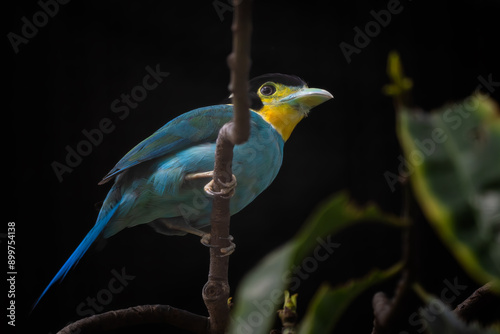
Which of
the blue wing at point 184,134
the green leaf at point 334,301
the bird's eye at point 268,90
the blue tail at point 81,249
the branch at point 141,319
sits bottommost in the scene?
the branch at point 141,319

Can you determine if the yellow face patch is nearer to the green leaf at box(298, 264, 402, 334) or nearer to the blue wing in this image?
the blue wing

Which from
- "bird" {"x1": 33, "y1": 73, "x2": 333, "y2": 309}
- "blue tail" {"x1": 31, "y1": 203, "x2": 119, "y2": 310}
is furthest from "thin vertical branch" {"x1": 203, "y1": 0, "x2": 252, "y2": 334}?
"blue tail" {"x1": 31, "y1": 203, "x2": 119, "y2": 310}

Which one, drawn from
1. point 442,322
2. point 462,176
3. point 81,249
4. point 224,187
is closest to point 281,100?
point 224,187

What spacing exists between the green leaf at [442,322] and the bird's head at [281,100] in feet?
3.92

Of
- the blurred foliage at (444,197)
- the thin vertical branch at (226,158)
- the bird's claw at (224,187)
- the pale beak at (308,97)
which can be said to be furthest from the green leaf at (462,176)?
the pale beak at (308,97)

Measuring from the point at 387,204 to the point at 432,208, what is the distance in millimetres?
1783

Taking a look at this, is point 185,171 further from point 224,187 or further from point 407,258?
point 407,258

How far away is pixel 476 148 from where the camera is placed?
1.72 ft

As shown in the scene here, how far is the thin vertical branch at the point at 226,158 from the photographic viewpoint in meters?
0.73

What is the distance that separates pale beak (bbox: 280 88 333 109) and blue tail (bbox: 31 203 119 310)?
67 cm

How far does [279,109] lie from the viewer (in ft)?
6.13

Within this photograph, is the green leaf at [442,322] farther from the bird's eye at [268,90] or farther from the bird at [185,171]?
the bird's eye at [268,90]

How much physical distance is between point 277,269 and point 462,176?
0.68 feet

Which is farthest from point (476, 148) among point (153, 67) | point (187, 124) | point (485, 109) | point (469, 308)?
point (153, 67)
